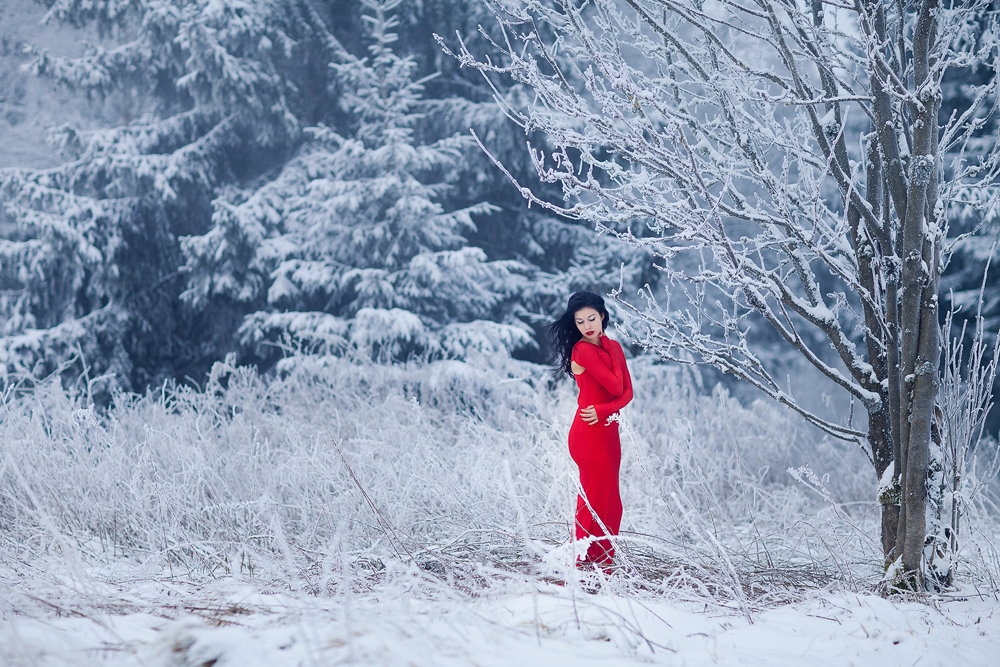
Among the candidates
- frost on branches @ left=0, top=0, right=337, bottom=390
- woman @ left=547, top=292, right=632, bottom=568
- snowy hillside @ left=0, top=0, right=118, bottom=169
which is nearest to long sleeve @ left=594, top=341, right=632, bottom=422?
woman @ left=547, top=292, right=632, bottom=568

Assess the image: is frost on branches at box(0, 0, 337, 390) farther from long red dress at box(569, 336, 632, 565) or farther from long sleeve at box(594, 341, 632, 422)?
long sleeve at box(594, 341, 632, 422)

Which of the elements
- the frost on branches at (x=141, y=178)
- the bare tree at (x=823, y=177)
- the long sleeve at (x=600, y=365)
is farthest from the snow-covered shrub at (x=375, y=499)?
the frost on branches at (x=141, y=178)

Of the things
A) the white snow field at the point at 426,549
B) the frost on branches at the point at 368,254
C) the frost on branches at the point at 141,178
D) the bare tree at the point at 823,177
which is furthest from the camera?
the frost on branches at the point at 141,178

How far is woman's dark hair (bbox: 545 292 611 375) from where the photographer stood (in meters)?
3.32

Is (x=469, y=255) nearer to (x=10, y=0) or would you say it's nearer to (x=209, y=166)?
(x=209, y=166)

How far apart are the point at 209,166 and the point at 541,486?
30.6 ft

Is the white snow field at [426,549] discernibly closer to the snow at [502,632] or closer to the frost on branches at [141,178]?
the snow at [502,632]

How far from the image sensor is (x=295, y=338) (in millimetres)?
10219

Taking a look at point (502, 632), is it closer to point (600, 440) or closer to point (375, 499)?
point (600, 440)

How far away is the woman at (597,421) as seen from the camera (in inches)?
123

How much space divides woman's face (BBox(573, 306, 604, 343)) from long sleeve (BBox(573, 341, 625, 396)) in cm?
6

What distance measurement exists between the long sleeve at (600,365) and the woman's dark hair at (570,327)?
0.46 ft

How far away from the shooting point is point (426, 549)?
272 cm

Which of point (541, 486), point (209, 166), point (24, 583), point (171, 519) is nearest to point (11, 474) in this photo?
point (171, 519)
